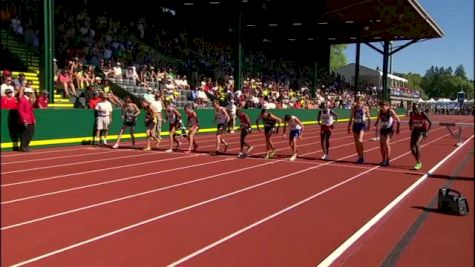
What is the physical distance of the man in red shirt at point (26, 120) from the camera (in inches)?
600

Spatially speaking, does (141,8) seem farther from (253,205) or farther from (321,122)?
(253,205)

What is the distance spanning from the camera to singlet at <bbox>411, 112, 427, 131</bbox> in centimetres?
1309

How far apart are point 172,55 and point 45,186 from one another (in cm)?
2429

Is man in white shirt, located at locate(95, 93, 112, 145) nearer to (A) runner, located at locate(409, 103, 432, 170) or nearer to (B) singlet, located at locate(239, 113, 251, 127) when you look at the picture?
(B) singlet, located at locate(239, 113, 251, 127)

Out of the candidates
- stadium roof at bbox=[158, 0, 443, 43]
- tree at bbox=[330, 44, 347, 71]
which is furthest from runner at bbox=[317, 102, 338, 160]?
tree at bbox=[330, 44, 347, 71]

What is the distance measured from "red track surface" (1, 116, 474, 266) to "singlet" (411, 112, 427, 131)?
109 cm

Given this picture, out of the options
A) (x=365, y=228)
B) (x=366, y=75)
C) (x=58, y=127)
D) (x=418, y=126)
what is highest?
(x=366, y=75)

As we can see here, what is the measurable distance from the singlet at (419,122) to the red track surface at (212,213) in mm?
1087

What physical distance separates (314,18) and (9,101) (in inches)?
1202

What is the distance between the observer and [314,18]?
42562mm

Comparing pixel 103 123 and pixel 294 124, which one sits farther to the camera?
pixel 103 123

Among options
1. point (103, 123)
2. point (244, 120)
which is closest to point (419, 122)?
point (244, 120)

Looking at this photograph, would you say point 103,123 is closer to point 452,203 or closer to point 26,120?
point 26,120

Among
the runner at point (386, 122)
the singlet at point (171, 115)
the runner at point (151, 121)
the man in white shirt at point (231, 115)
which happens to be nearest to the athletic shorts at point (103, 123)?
the runner at point (151, 121)
